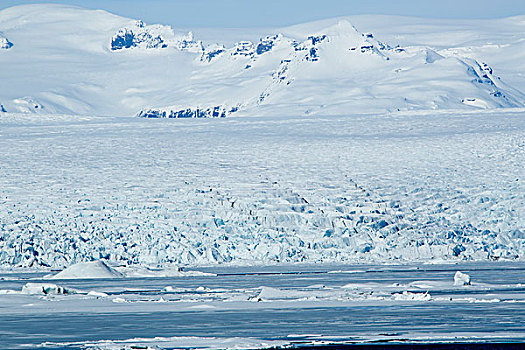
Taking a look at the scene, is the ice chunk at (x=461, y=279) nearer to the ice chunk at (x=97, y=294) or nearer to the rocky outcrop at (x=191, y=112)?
the ice chunk at (x=97, y=294)

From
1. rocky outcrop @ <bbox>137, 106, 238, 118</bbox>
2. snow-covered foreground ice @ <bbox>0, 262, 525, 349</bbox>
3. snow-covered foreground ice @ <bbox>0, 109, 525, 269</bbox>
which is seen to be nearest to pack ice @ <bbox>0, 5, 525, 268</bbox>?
snow-covered foreground ice @ <bbox>0, 109, 525, 269</bbox>

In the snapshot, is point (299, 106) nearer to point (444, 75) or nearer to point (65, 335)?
point (444, 75)

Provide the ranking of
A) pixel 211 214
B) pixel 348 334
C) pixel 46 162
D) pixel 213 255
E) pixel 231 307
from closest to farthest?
pixel 348 334 < pixel 231 307 < pixel 213 255 < pixel 211 214 < pixel 46 162

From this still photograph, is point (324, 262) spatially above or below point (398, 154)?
below

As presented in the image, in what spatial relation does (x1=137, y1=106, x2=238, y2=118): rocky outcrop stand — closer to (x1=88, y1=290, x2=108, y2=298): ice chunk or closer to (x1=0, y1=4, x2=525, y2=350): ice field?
(x1=0, y1=4, x2=525, y2=350): ice field

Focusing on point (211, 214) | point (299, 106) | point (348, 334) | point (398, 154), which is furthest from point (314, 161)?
point (299, 106)

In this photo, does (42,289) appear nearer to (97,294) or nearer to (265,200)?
(97,294)

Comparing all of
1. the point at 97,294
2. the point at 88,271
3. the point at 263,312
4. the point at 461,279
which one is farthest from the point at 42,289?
the point at 461,279
